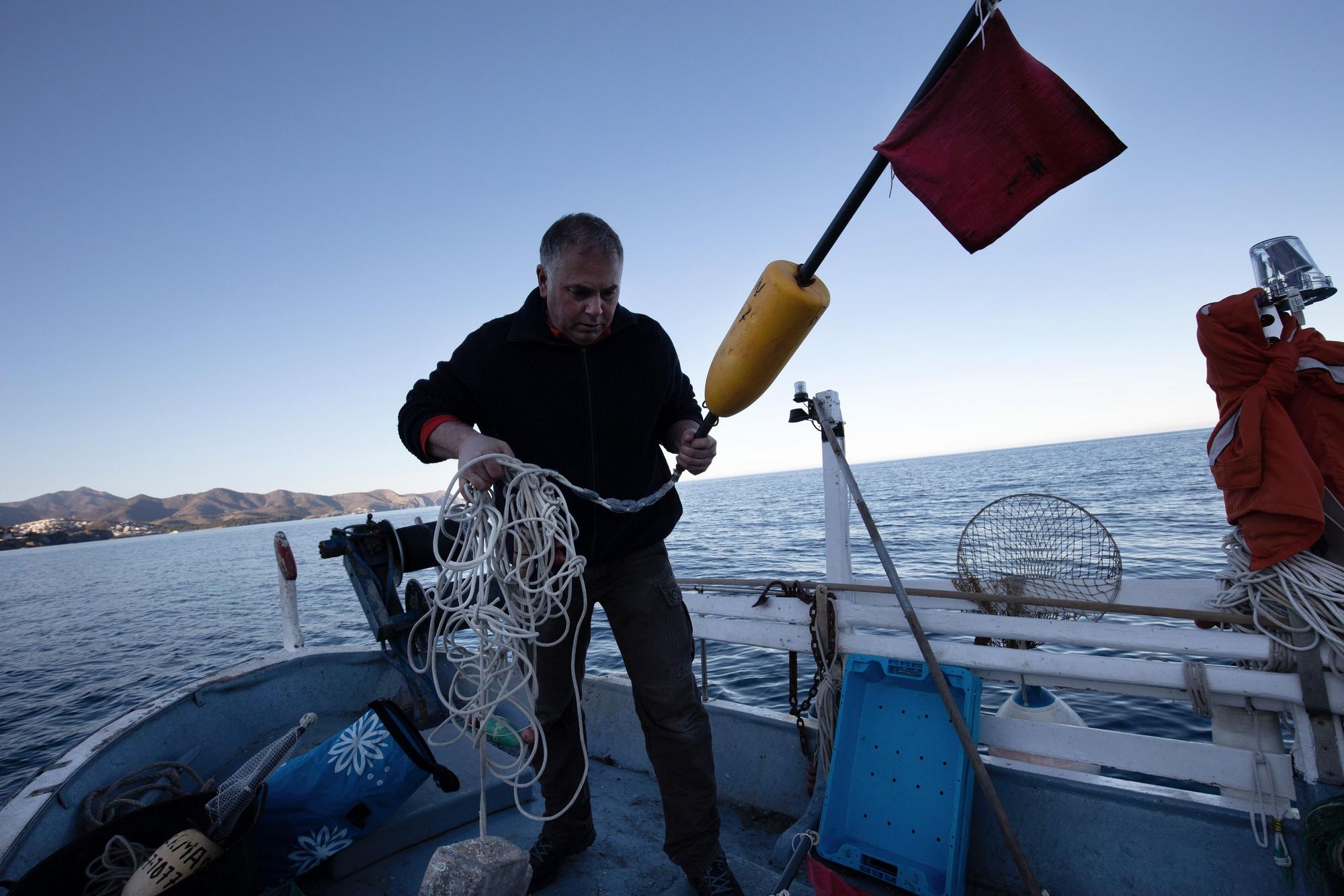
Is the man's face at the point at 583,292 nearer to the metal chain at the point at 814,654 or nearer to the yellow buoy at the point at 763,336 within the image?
the yellow buoy at the point at 763,336

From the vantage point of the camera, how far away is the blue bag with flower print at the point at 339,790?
7.55ft

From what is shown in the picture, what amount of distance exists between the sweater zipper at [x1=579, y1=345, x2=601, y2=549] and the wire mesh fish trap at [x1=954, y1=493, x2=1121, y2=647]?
213 centimetres

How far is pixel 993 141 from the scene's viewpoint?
4.67ft

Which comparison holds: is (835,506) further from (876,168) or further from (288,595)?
(288,595)

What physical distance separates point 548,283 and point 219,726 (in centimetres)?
329

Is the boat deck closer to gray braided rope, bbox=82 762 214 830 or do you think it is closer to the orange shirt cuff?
gray braided rope, bbox=82 762 214 830

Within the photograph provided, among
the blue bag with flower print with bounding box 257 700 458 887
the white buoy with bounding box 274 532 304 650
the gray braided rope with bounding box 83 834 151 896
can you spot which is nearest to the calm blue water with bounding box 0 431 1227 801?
the white buoy with bounding box 274 532 304 650

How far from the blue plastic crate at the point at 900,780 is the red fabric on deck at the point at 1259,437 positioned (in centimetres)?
122

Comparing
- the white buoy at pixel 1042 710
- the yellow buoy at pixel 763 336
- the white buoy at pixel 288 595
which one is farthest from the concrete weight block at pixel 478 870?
the white buoy at pixel 288 595

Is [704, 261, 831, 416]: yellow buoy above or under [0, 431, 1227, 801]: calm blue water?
above

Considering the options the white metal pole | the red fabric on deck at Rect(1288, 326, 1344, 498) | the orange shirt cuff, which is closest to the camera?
the orange shirt cuff

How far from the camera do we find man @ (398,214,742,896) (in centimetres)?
214

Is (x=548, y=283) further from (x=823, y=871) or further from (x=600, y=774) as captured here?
(x=600, y=774)

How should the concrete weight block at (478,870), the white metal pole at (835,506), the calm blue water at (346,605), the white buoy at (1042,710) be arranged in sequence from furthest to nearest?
the calm blue water at (346,605) < the white buoy at (1042,710) < the white metal pole at (835,506) < the concrete weight block at (478,870)
